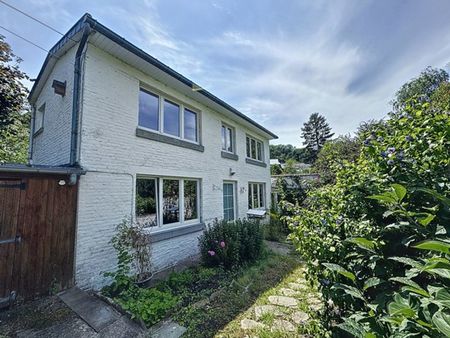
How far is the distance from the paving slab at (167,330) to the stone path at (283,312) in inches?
39.7

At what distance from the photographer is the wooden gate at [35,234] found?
3.65 metres

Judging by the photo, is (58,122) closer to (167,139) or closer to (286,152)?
(167,139)

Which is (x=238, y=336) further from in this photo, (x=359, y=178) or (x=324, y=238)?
(x=359, y=178)

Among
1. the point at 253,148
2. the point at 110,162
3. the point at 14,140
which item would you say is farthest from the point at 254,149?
the point at 14,140

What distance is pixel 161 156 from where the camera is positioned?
649 cm

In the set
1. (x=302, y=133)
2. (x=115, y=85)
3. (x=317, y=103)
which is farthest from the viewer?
(x=302, y=133)

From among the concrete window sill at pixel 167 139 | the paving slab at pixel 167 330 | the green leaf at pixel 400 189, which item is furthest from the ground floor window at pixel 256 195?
the green leaf at pixel 400 189

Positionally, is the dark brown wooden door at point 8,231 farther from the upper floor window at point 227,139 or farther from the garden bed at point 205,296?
the upper floor window at point 227,139

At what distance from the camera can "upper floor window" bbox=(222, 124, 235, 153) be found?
10180 millimetres

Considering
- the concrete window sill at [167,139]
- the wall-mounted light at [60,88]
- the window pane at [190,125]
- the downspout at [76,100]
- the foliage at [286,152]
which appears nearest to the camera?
the downspout at [76,100]

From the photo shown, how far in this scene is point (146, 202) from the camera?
609cm

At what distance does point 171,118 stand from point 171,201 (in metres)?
2.84

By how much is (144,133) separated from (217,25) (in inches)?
150

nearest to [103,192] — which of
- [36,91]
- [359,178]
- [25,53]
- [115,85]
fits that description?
[115,85]
